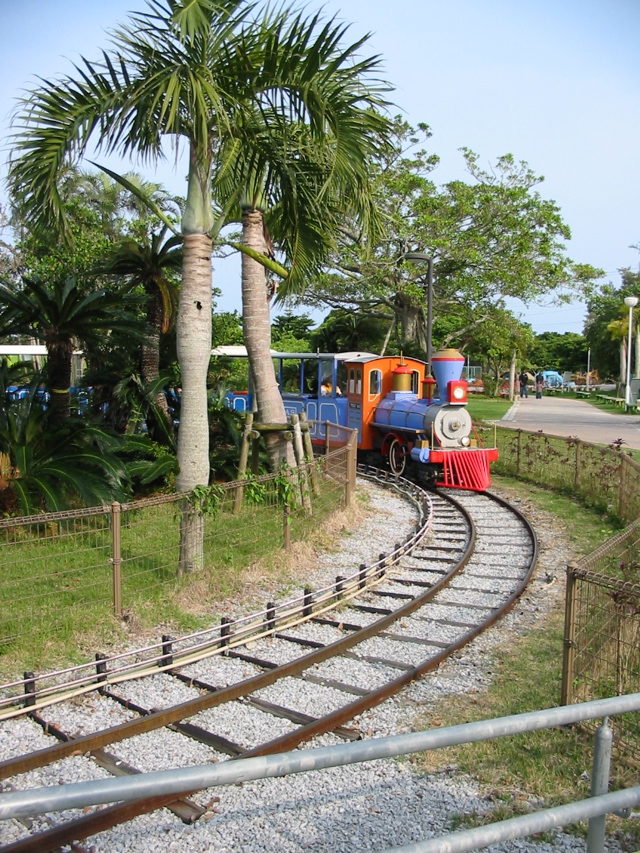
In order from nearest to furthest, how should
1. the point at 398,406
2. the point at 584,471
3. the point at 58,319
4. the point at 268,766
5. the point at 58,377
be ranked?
the point at 268,766, the point at 58,319, the point at 58,377, the point at 584,471, the point at 398,406

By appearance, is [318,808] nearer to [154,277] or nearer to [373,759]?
[373,759]

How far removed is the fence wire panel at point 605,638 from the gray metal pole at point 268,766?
2699mm

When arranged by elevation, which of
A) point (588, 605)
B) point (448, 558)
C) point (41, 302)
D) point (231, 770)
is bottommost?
point (448, 558)

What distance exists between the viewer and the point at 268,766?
6.90 feet

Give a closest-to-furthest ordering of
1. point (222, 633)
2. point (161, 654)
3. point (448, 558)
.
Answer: point (161, 654) < point (222, 633) < point (448, 558)

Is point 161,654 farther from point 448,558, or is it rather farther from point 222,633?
point 448,558

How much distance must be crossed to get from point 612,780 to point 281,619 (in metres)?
3.53

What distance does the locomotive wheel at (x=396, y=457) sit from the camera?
54.7 ft

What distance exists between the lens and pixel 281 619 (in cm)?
731

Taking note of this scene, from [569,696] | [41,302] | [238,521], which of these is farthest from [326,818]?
[41,302]

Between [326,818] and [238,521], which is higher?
[238,521]

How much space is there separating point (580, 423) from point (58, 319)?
920 inches

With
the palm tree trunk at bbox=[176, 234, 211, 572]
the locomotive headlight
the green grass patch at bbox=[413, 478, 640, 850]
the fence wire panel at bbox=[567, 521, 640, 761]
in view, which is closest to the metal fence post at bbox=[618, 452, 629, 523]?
the locomotive headlight

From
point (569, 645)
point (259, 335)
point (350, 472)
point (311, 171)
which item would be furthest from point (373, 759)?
point (350, 472)
